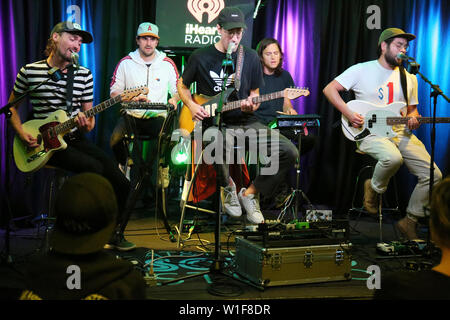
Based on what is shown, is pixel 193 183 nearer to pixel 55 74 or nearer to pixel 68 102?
pixel 68 102

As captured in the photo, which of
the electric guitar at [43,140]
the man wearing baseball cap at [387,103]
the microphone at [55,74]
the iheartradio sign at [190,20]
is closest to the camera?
the microphone at [55,74]

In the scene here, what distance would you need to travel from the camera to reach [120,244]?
4199 millimetres

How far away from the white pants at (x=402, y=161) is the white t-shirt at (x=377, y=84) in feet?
1.28

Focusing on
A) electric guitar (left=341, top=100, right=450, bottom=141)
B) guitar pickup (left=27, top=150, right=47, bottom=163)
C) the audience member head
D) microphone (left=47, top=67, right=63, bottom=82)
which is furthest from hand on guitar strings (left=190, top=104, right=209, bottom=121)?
the audience member head

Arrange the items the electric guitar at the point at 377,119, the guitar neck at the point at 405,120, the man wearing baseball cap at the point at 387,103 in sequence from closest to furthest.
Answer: the man wearing baseball cap at the point at 387,103
the guitar neck at the point at 405,120
the electric guitar at the point at 377,119

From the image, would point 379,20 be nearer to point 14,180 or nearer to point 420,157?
point 420,157

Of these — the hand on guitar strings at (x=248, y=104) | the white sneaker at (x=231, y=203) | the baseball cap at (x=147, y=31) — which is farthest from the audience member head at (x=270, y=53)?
the white sneaker at (x=231, y=203)

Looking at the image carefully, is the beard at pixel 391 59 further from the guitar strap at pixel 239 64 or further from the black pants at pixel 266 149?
the guitar strap at pixel 239 64

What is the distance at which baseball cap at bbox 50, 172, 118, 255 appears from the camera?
5.03ft

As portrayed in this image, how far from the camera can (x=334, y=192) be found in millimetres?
6535

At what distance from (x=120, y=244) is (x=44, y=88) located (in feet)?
5.53

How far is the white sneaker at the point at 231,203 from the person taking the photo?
4539mm
